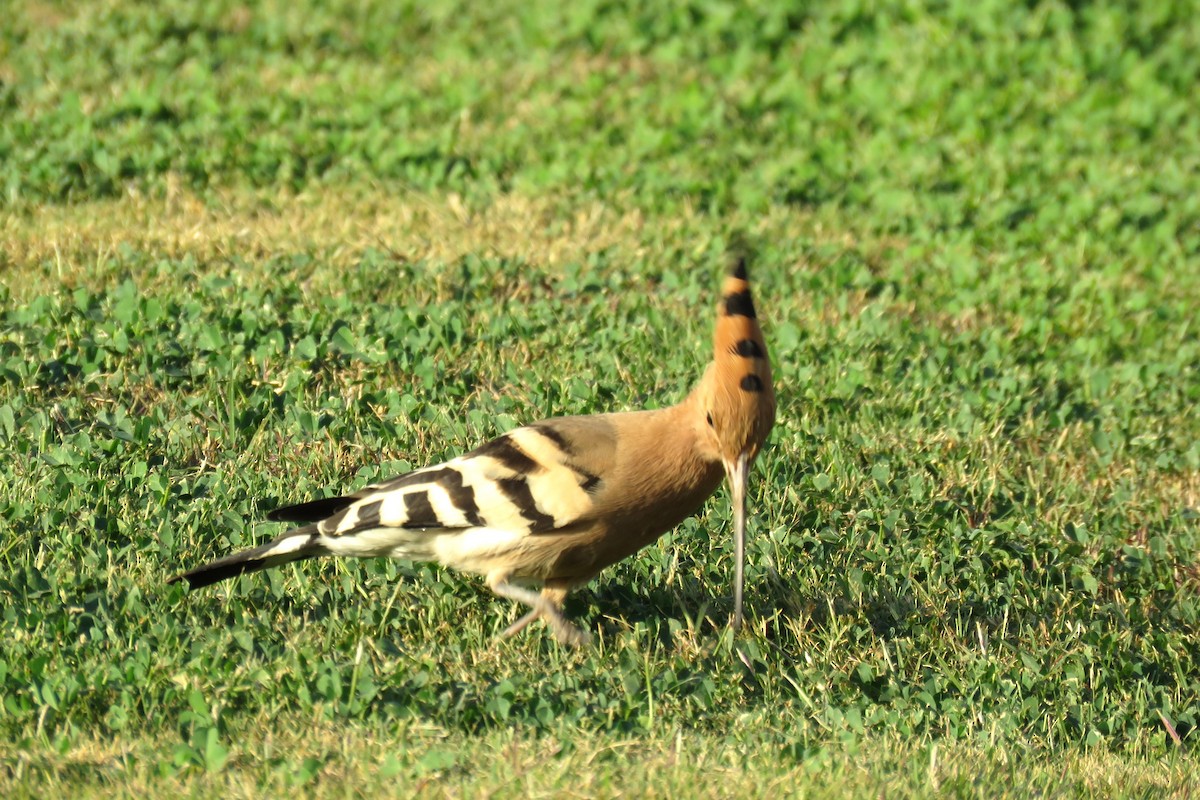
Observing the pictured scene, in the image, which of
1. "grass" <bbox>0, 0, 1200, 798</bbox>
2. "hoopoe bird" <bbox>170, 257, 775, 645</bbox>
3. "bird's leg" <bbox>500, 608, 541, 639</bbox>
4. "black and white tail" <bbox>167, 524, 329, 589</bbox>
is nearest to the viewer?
"grass" <bbox>0, 0, 1200, 798</bbox>

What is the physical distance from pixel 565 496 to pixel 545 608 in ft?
1.22

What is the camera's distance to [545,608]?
434 cm

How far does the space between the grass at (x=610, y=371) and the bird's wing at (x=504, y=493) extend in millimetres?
314

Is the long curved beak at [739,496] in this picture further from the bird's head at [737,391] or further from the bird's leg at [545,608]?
the bird's leg at [545,608]

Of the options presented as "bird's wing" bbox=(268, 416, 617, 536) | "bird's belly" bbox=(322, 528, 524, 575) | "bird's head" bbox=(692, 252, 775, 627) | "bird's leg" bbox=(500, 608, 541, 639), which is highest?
"bird's head" bbox=(692, 252, 775, 627)

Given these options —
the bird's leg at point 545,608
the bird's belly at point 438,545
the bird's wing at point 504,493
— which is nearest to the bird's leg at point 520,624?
the bird's leg at point 545,608

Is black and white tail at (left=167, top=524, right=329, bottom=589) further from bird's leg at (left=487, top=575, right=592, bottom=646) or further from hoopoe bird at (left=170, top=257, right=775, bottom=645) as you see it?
bird's leg at (left=487, top=575, right=592, bottom=646)

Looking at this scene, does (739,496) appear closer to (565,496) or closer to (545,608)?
(565,496)

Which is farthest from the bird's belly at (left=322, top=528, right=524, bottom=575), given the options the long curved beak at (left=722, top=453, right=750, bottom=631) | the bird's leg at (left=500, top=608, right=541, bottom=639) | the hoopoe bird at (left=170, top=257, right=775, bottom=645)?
the long curved beak at (left=722, top=453, right=750, bottom=631)

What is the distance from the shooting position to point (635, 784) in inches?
143

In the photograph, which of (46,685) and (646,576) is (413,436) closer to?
(646,576)

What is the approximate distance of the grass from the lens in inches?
157

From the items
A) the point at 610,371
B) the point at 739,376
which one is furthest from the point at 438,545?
the point at 610,371

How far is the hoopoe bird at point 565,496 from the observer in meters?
4.09
